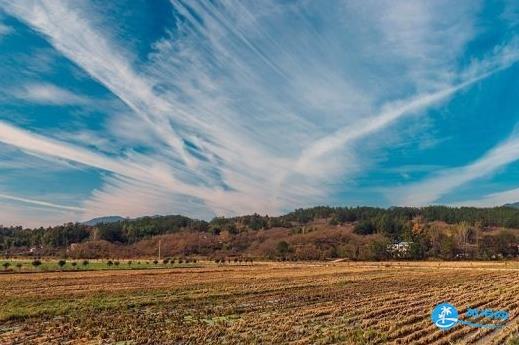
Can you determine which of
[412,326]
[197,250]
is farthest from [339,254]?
[412,326]

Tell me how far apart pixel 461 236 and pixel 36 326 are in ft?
506

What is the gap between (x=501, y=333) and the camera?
59.9 ft

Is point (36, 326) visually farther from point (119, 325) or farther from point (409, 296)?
point (409, 296)

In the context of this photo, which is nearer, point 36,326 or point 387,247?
point 36,326

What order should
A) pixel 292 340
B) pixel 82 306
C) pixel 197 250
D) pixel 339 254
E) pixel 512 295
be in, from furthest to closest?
pixel 197 250 < pixel 339 254 < pixel 512 295 < pixel 82 306 < pixel 292 340

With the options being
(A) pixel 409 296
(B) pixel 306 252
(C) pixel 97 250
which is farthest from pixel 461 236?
(A) pixel 409 296

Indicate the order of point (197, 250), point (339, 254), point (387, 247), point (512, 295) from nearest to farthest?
point (512, 295)
point (387, 247)
point (339, 254)
point (197, 250)

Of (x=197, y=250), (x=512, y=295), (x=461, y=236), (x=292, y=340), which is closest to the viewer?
(x=292, y=340)

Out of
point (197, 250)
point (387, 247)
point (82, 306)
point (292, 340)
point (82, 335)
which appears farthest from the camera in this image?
point (197, 250)

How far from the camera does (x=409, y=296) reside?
3275 cm

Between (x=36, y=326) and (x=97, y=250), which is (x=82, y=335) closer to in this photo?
(x=36, y=326)

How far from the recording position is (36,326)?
70.9 ft

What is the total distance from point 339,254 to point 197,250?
58378 mm

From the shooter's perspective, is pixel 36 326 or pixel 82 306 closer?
pixel 36 326
